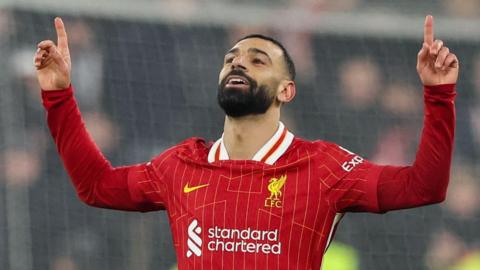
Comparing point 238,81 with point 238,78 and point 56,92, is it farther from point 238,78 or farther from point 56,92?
point 56,92

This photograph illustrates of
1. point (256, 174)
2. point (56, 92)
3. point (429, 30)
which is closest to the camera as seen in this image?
→ point (429, 30)

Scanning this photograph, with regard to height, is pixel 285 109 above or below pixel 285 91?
below

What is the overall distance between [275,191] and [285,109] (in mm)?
2447

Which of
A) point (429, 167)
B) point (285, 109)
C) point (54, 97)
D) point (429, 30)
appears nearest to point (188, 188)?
point (54, 97)

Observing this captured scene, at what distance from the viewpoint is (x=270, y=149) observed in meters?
4.65

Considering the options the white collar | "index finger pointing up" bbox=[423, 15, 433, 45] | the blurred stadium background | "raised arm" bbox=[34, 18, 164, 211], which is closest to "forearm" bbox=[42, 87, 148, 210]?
"raised arm" bbox=[34, 18, 164, 211]

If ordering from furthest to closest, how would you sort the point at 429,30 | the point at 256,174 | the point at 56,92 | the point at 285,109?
1. the point at 285,109
2. the point at 56,92
3. the point at 256,174
4. the point at 429,30

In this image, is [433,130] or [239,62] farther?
[239,62]

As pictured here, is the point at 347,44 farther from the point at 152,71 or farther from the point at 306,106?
the point at 152,71

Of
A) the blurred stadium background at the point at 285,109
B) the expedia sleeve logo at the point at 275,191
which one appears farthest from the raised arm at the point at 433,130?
the blurred stadium background at the point at 285,109

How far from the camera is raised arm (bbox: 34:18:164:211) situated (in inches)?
184

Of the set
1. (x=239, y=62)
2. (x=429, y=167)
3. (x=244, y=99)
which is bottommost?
(x=429, y=167)

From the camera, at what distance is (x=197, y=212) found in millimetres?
4531

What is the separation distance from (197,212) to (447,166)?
0.87 meters
